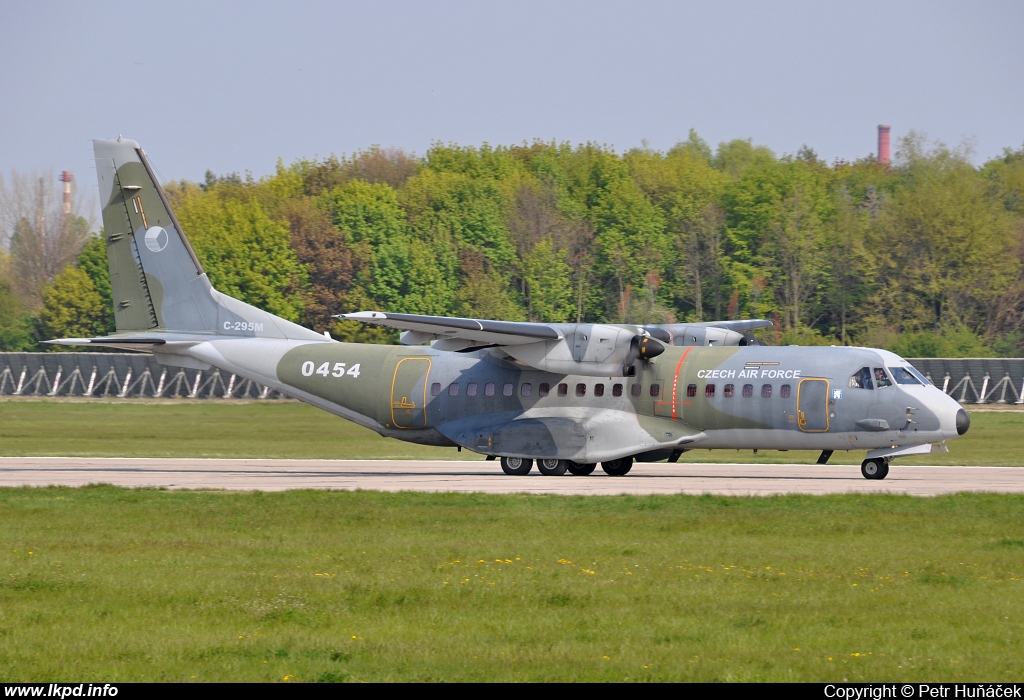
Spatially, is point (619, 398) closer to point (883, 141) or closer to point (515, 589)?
point (515, 589)

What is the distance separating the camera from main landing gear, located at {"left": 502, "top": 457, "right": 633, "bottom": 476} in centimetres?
2772

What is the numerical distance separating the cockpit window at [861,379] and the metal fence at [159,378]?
2795cm

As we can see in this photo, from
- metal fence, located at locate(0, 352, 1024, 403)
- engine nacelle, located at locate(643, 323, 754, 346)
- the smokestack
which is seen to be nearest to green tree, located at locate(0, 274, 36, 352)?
metal fence, located at locate(0, 352, 1024, 403)

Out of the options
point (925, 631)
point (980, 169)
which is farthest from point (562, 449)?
point (980, 169)

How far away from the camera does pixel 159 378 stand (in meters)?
57.3

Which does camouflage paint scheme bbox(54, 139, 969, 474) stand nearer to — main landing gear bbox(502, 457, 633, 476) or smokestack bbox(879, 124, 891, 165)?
main landing gear bbox(502, 457, 633, 476)

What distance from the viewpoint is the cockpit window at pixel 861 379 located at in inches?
996

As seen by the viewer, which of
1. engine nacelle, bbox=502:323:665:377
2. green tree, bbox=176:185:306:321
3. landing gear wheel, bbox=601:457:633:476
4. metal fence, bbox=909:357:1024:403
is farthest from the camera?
green tree, bbox=176:185:306:321

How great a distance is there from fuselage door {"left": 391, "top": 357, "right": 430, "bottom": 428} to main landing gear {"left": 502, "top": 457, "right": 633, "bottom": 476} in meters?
2.31

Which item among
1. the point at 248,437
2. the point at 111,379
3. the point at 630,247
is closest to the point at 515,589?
the point at 248,437

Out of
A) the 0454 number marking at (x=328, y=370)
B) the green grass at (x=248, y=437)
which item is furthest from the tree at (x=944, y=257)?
the 0454 number marking at (x=328, y=370)

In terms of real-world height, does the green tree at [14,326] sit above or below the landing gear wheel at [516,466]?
above

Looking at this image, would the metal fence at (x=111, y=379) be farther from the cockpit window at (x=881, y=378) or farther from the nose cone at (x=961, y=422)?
the nose cone at (x=961, y=422)
